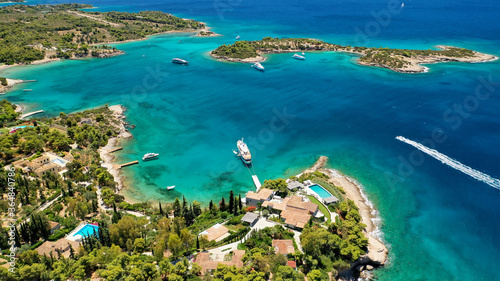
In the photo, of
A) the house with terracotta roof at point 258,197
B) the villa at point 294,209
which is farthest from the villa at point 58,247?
the villa at point 294,209

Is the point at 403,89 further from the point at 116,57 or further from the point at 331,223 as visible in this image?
the point at 116,57

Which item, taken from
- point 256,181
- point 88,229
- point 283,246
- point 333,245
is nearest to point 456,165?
point 333,245

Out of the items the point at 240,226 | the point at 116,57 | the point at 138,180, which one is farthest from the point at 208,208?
the point at 116,57

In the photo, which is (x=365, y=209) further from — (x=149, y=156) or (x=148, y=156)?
(x=148, y=156)

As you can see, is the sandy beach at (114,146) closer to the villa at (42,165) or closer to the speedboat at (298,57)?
the villa at (42,165)

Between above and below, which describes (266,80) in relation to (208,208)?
above

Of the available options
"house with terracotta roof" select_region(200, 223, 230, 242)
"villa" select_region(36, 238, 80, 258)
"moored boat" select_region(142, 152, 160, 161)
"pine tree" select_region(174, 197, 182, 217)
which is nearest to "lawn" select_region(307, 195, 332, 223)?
"house with terracotta roof" select_region(200, 223, 230, 242)

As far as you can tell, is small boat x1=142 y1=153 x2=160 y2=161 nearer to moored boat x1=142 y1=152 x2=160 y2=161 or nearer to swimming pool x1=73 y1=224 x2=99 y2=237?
moored boat x1=142 y1=152 x2=160 y2=161
